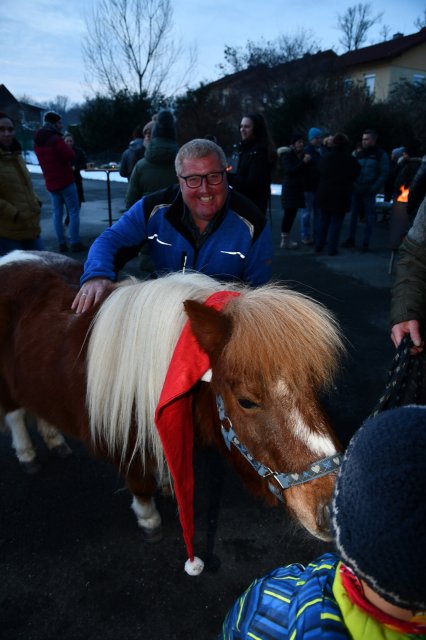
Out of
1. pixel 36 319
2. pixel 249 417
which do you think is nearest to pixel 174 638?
pixel 249 417

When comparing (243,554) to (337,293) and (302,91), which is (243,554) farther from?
(302,91)

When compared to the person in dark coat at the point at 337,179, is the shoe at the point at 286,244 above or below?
below

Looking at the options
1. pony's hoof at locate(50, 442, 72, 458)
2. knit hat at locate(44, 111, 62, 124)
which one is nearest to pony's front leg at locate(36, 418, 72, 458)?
pony's hoof at locate(50, 442, 72, 458)

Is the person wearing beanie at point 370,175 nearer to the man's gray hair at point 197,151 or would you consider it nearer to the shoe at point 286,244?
the shoe at point 286,244

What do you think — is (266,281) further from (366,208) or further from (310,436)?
(366,208)

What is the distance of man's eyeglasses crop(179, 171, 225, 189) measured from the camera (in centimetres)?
219

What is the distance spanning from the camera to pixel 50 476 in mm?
2832

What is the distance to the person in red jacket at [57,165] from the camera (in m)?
6.57

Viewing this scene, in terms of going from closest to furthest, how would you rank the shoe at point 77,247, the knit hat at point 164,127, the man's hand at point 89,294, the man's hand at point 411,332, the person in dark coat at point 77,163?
the man's hand at point 411,332 < the man's hand at point 89,294 < the knit hat at point 164,127 < the shoe at point 77,247 < the person in dark coat at point 77,163

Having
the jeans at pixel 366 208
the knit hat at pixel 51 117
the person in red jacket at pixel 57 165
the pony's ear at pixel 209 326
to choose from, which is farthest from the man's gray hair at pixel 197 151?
the jeans at pixel 366 208

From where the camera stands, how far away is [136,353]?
1.78 metres

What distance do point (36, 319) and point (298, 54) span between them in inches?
1374

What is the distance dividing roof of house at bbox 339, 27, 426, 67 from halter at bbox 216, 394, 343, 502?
3362 cm

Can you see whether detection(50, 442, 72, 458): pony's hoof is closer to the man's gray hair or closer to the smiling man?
the smiling man
